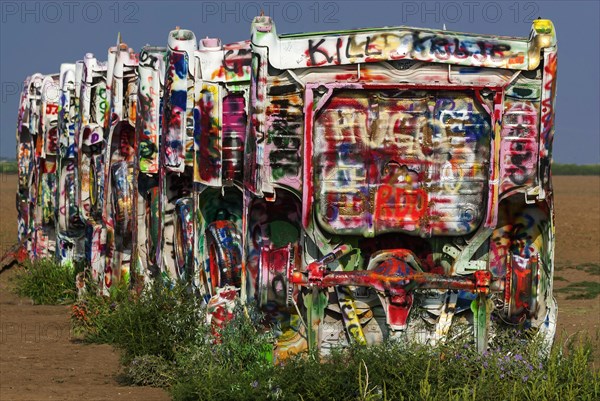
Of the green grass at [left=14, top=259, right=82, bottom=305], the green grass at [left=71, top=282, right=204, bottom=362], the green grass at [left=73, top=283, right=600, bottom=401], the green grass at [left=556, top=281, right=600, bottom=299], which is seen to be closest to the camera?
the green grass at [left=73, top=283, right=600, bottom=401]

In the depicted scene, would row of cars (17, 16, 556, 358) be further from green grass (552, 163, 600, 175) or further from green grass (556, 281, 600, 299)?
green grass (552, 163, 600, 175)

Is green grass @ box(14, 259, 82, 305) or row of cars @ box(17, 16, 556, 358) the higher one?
row of cars @ box(17, 16, 556, 358)

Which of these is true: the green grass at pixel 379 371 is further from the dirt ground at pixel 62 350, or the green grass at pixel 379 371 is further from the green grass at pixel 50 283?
the green grass at pixel 50 283

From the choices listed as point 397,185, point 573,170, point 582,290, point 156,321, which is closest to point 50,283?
point 156,321

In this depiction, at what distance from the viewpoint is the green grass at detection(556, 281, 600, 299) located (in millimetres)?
17297

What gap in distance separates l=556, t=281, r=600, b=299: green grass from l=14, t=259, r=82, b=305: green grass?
6204 mm

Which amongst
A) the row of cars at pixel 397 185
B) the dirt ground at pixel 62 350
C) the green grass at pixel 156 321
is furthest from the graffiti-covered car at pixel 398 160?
the green grass at pixel 156 321

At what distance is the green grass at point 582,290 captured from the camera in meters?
17.3

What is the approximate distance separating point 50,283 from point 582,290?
22.6 ft

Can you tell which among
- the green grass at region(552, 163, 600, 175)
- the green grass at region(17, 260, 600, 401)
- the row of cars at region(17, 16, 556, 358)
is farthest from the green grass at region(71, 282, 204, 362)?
the green grass at region(552, 163, 600, 175)

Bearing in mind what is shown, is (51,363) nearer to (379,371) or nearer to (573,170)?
(379,371)

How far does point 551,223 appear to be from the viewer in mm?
9727

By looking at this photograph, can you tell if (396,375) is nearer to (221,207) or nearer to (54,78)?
(221,207)

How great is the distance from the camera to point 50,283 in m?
16.6
